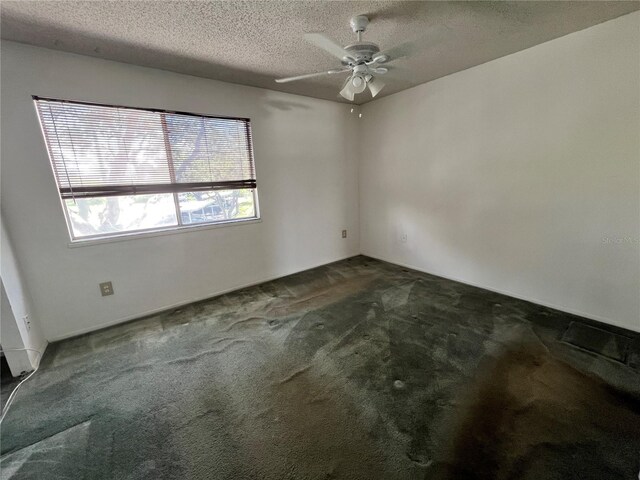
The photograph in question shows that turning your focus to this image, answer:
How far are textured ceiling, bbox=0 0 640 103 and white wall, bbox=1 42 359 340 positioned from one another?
0.83ft

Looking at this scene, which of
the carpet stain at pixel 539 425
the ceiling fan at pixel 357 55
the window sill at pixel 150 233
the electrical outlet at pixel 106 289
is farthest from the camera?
the electrical outlet at pixel 106 289

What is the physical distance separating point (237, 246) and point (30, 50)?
2.29 metres

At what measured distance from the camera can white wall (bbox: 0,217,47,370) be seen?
1.89 m

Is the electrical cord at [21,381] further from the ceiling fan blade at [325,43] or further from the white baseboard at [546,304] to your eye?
the white baseboard at [546,304]

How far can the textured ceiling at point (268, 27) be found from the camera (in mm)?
1643

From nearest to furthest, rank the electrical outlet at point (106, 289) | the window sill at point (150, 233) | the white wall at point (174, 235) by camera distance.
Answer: the white wall at point (174, 235) → the window sill at point (150, 233) → the electrical outlet at point (106, 289)

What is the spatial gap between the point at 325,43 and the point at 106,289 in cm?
279

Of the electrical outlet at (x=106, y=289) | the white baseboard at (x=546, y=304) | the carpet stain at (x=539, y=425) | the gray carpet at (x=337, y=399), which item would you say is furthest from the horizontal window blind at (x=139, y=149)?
the carpet stain at (x=539, y=425)

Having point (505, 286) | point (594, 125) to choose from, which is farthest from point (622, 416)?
point (594, 125)

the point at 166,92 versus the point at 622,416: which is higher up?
the point at 166,92

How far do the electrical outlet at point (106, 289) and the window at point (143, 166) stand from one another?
457 millimetres

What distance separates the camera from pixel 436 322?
246 centimetres

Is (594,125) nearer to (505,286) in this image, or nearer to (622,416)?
(505,286)

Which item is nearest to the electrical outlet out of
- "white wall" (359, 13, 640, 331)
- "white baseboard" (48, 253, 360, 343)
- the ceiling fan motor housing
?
"white baseboard" (48, 253, 360, 343)
